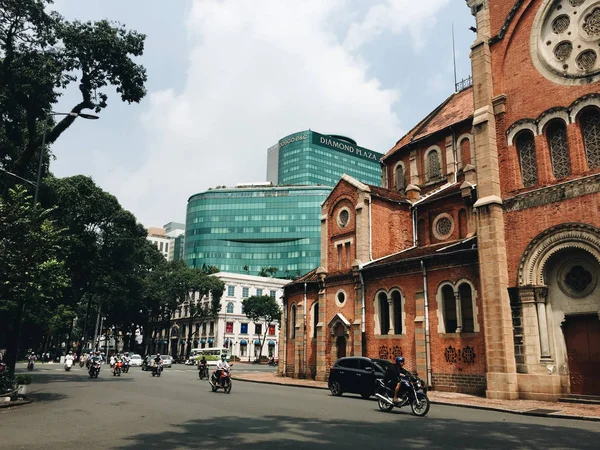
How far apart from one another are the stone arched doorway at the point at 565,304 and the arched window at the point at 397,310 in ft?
26.0

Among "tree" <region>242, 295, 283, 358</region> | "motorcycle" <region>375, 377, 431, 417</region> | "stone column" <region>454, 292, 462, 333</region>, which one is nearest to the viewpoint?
"motorcycle" <region>375, 377, 431, 417</region>

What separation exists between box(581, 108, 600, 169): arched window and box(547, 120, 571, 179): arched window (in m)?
0.65

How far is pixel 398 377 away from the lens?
46.2 ft

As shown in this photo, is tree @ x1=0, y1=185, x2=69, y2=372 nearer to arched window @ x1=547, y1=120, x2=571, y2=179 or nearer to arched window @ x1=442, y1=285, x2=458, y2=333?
arched window @ x1=442, y1=285, x2=458, y2=333

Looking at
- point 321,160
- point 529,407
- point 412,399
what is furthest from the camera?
point 321,160

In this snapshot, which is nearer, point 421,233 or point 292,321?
point 421,233

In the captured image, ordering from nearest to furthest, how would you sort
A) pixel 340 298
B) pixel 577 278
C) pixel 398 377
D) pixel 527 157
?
pixel 398 377, pixel 577 278, pixel 527 157, pixel 340 298

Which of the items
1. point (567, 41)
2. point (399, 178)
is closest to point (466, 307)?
point (567, 41)

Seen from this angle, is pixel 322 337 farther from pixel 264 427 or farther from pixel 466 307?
pixel 264 427

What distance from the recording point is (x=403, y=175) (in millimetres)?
35125

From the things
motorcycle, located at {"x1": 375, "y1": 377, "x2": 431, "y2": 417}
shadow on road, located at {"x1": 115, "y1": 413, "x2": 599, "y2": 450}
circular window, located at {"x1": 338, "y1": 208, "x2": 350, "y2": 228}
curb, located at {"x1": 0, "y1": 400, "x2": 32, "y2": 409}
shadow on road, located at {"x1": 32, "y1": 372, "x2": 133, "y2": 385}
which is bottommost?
shadow on road, located at {"x1": 32, "y1": 372, "x2": 133, "y2": 385}

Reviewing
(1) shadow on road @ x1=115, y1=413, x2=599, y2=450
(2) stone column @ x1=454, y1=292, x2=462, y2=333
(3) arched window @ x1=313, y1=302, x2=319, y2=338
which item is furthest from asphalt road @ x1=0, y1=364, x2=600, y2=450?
(3) arched window @ x1=313, y1=302, x2=319, y2=338

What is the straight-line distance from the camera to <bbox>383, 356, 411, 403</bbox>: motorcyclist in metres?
13.8

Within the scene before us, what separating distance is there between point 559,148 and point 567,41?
449 cm
